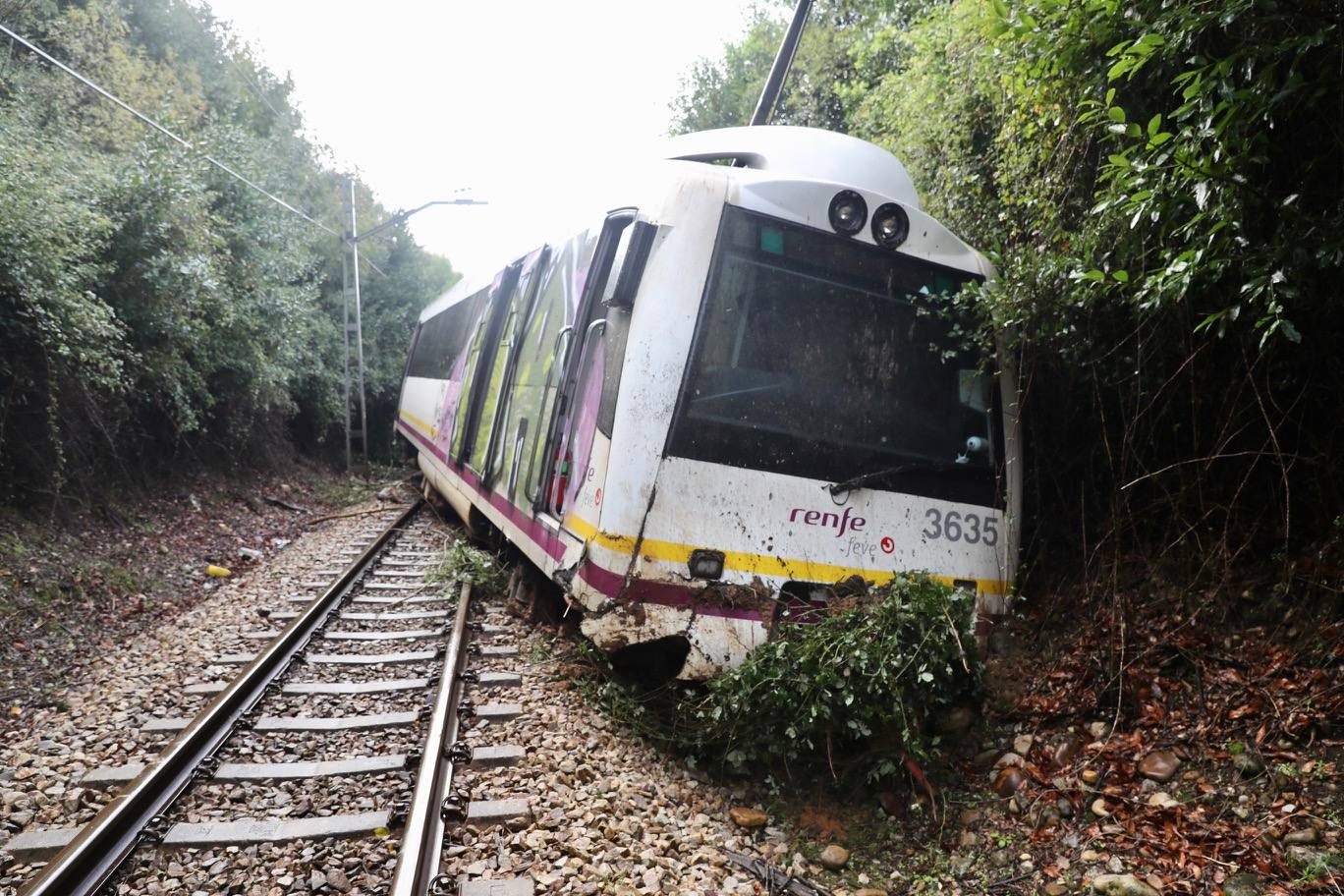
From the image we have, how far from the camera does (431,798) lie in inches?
A: 124

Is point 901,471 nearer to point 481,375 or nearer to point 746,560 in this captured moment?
point 746,560

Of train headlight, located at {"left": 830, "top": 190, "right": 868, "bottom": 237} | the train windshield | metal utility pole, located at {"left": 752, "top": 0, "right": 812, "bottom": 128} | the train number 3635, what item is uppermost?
→ metal utility pole, located at {"left": 752, "top": 0, "right": 812, "bottom": 128}

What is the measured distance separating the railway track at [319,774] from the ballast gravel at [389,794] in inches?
0.6

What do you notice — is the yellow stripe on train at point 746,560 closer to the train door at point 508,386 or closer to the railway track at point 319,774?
the railway track at point 319,774

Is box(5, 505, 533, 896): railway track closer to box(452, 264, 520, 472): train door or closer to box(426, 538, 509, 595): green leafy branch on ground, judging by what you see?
box(426, 538, 509, 595): green leafy branch on ground

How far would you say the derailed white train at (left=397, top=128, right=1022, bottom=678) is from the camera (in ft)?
12.0

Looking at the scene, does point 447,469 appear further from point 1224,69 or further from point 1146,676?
point 1224,69

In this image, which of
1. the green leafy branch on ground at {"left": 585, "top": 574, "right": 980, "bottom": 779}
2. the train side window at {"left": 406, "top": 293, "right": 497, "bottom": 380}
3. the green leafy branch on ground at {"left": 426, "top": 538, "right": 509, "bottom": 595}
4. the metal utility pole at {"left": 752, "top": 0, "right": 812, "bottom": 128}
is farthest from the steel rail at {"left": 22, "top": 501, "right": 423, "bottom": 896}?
the metal utility pole at {"left": 752, "top": 0, "right": 812, "bottom": 128}

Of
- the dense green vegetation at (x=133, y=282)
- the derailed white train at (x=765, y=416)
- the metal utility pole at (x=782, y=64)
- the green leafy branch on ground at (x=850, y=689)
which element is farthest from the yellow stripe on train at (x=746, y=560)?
the dense green vegetation at (x=133, y=282)

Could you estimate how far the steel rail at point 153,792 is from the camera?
2.69m

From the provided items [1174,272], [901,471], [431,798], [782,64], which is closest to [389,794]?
[431,798]

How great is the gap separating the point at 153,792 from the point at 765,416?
10.6 ft

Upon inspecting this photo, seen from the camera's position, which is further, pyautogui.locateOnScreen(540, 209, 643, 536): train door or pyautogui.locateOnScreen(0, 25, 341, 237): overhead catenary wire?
pyautogui.locateOnScreen(0, 25, 341, 237): overhead catenary wire

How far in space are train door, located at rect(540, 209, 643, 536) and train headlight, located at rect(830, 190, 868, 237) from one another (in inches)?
42.1
